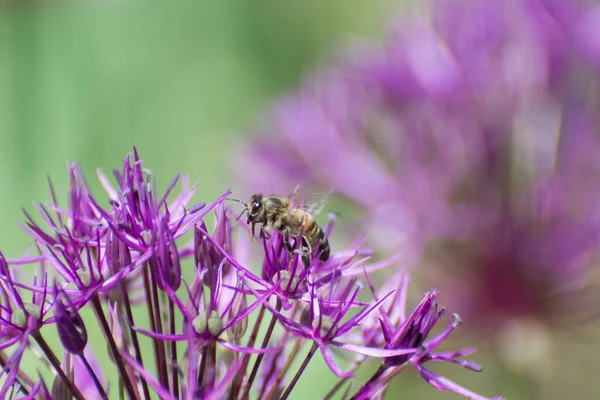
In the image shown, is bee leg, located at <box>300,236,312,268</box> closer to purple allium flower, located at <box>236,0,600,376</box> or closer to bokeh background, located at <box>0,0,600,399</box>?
bokeh background, located at <box>0,0,600,399</box>

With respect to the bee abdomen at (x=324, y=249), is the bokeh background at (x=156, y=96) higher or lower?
higher

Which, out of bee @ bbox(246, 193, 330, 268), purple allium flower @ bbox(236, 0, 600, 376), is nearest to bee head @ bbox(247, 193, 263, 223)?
bee @ bbox(246, 193, 330, 268)

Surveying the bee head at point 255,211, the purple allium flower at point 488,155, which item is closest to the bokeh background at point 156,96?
the purple allium flower at point 488,155

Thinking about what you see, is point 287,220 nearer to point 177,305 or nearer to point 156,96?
point 177,305

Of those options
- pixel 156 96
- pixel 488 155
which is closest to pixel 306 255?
pixel 488 155

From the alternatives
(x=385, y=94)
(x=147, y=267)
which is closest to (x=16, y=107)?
(x=385, y=94)

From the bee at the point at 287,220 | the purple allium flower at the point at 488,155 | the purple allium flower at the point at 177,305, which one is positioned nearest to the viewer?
the purple allium flower at the point at 177,305

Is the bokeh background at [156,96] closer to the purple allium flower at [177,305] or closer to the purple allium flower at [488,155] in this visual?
the purple allium flower at [488,155]
